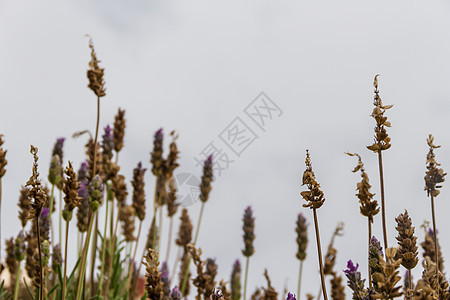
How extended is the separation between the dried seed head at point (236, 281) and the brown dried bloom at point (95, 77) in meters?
2.34

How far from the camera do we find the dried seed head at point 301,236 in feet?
12.4

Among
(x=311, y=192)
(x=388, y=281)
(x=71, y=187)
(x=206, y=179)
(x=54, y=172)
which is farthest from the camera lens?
(x=206, y=179)

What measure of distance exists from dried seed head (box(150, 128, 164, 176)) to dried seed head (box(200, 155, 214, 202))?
56 cm

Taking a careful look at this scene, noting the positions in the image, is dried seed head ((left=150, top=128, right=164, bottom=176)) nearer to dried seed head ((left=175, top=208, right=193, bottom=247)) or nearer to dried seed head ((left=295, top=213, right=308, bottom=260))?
dried seed head ((left=175, top=208, right=193, bottom=247))

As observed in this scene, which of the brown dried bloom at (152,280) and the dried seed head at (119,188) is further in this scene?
the dried seed head at (119,188)

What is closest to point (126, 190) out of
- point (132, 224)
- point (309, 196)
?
point (132, 224)

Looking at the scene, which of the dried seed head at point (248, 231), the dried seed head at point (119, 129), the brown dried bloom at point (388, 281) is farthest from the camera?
the dried seed head at point (248, 231)

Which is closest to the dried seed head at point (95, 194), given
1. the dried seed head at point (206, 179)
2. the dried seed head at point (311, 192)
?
the dried seed head at point (311, 192)

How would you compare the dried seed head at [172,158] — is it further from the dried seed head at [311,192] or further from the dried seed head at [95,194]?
the dried seed head at [311,192]

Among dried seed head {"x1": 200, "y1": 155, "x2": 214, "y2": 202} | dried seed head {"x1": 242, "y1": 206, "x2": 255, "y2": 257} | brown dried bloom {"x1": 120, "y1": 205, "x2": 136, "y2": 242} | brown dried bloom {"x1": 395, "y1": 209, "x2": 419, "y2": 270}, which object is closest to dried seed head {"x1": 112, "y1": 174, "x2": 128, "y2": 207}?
brown dried bloom {"x1": 120, "y1": 205, "x2": 136, "y2": 242}

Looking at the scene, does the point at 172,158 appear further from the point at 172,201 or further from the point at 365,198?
the point at 365,198

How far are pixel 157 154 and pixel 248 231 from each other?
0.97 meters

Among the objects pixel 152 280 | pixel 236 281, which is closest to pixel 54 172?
pixel 152 280

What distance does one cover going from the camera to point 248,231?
3.87 metres
